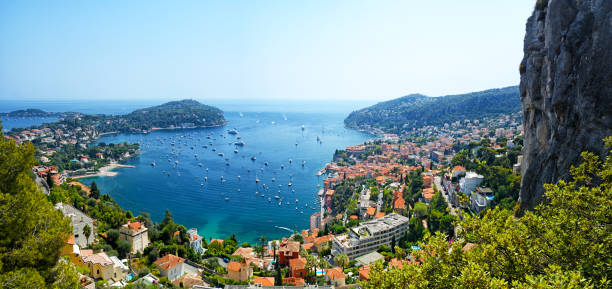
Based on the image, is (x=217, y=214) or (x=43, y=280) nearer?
(x=43, y=280)

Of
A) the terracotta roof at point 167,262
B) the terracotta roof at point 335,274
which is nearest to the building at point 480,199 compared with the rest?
the terracotta roof at point 335,274

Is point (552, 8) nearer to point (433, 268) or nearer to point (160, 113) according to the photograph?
point (433, 268)

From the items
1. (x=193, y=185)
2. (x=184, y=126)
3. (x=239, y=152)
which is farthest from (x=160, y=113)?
(x=193, y=185)

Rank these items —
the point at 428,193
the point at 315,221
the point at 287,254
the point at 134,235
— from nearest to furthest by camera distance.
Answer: the point at 134,235, the point at 287,254, the point at 428,193, the point at 315,221

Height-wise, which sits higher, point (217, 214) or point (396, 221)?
point (396, 221)

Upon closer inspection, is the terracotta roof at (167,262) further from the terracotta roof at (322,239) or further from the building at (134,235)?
the terracotta roof at (322,239)

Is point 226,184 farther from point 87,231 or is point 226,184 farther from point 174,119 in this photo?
point 174,119

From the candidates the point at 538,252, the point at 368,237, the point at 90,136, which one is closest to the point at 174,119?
the point at 90,136
